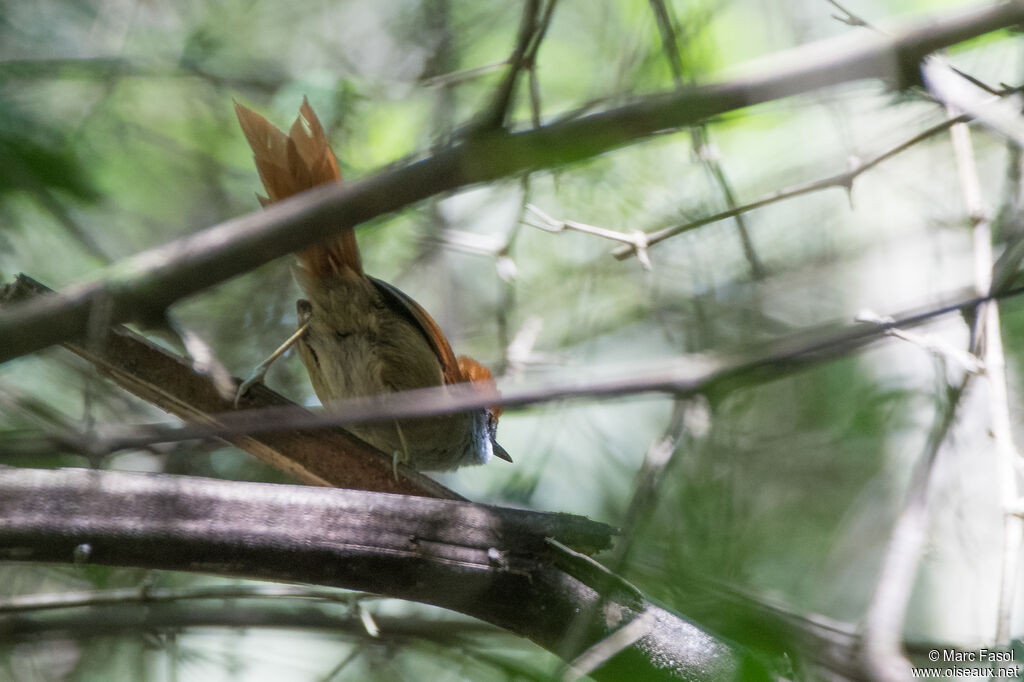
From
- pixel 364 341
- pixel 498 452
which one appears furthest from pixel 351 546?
pixel 498 452

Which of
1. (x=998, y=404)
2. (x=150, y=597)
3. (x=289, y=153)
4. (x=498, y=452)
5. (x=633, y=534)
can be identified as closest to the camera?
(x=633, y=534)

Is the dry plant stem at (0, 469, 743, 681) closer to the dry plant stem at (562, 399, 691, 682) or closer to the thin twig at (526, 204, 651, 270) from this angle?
the dry plant stem at (562, 399, 691, 682)

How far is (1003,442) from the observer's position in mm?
2230

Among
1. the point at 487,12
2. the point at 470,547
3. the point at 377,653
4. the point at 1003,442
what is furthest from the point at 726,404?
the point at 487,12

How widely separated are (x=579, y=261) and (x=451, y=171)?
98.7 inches

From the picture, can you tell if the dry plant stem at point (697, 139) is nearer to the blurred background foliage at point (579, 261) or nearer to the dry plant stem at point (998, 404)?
the blurred background foliage at point (579, 261)

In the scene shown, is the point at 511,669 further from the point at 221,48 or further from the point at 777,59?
the point at 221,48

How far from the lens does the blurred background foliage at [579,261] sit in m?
2.79

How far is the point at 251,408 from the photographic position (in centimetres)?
264

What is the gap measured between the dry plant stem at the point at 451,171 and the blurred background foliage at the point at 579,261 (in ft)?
1.40

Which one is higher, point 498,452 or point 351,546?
point 498,452

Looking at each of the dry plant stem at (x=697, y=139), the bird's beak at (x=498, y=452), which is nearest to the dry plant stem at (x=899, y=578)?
the dry plant stem at (x=697, y=139)

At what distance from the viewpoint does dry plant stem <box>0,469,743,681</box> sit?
1.85m

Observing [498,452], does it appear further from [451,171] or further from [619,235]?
[451,171]
